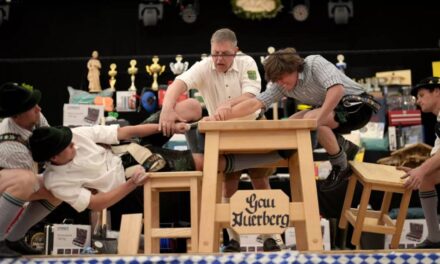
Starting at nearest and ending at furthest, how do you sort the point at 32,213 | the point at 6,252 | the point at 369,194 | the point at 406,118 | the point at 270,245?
1. the point at 6,252
2. the point at 32,213
3. the point at 270,245
4. the point at 369,194
5. the point at 406,118

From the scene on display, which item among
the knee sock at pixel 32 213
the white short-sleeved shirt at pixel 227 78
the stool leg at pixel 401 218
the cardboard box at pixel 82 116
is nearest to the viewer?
the knee sock at pixel 32 213

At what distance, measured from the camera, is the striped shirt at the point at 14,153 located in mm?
2878

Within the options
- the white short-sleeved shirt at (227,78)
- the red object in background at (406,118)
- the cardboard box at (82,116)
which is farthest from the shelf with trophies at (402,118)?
the cardboard box at (82,116)

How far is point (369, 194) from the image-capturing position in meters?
3.61

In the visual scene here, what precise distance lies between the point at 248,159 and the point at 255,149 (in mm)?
351

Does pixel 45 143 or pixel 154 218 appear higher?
pixel 45 143

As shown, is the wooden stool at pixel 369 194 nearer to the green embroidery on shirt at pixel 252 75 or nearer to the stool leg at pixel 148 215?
the green embroidery on shirt at pixel 252 75

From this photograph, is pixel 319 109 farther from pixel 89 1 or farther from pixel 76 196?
Result: pixel 89 1

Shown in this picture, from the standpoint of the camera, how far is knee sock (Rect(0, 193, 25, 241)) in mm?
2797

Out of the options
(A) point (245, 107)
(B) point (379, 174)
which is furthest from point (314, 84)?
(B) point (379, 174)

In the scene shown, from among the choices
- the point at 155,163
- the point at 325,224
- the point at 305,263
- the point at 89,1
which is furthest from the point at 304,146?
the point at 89,1

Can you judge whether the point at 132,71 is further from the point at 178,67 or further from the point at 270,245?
the point at 270,245

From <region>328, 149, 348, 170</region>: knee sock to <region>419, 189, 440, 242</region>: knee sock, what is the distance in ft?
1.49

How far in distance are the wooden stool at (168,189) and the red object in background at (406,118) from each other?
3.16 metres
